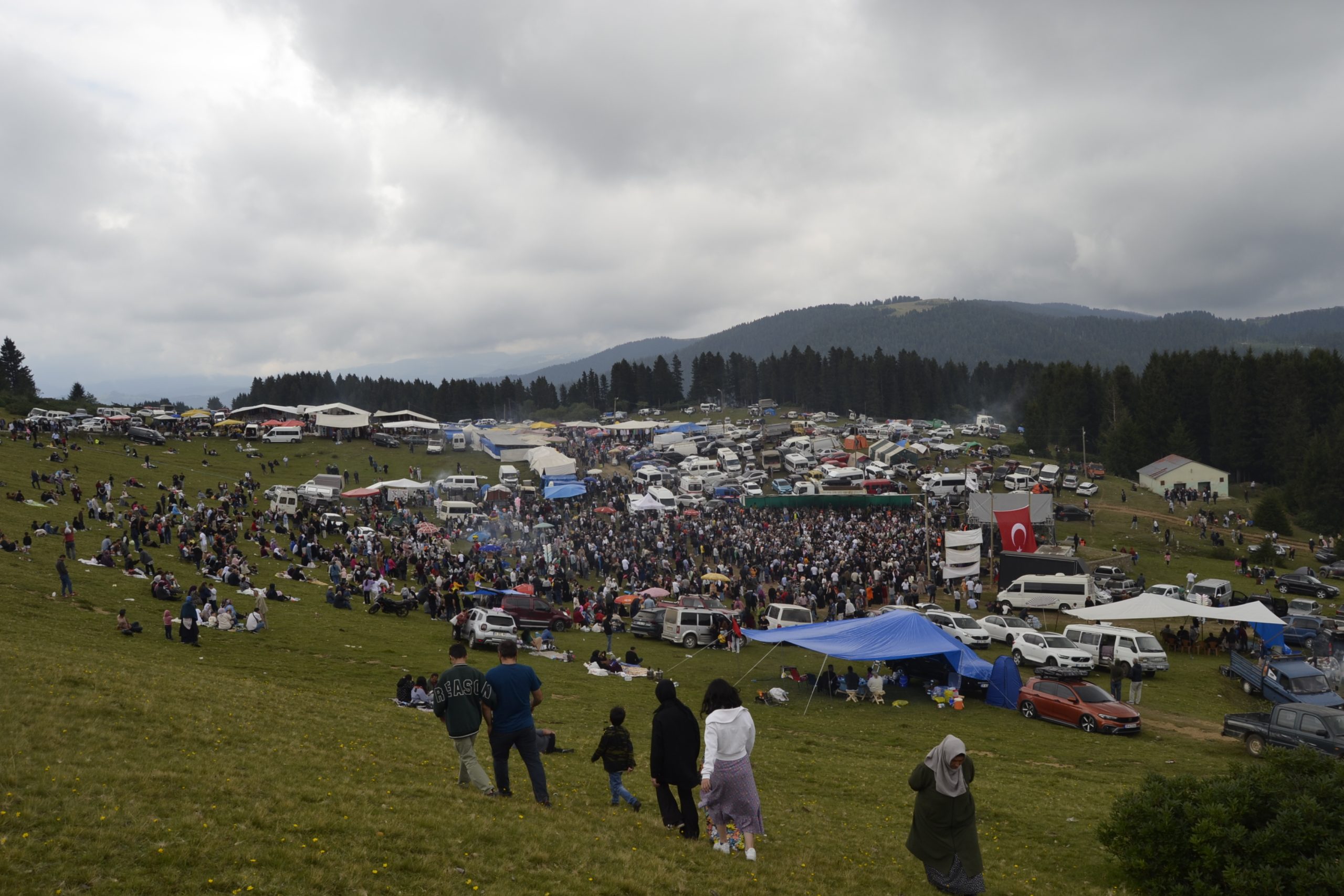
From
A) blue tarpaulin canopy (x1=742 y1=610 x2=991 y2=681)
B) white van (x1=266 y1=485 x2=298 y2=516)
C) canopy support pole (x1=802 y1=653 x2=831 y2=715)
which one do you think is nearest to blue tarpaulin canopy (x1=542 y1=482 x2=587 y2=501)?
white van (x1=266 y1=485 x2=298 y2=516)

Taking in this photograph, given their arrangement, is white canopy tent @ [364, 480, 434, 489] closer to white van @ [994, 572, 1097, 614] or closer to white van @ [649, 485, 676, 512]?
white van @ [649, 485, 676, 512]

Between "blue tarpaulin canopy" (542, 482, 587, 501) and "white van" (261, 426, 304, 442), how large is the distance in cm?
2942

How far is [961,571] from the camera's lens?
116 ft

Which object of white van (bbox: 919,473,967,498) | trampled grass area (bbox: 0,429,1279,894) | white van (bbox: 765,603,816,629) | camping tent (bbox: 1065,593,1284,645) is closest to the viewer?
trampled grass area (bbox: 0,429,1279,894)

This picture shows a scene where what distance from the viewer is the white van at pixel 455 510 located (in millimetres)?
46375

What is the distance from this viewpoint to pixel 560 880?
679cm

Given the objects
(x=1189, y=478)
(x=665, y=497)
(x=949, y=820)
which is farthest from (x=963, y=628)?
(x=1189, y=478)

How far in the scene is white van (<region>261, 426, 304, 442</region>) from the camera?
68312mm

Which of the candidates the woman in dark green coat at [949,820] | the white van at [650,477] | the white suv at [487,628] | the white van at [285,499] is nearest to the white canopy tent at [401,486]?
the white van at [285,499]

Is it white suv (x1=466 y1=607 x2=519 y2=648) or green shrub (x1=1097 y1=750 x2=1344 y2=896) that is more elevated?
green shrub (x1=1097 y1=750 x2=1344 y2=896)

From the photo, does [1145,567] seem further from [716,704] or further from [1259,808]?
[716,704]

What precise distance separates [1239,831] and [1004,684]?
41.7 ft

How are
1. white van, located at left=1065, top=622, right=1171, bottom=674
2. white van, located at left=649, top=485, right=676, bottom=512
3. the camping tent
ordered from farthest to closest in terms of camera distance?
1. white van, located at left=649, top=485, right=676, bottom=512
2. the camping tent
3. white van, located at left=1065, top=622, right=1171, bottom=674

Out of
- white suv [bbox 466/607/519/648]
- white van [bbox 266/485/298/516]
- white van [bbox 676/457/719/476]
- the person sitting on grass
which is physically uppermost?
white van [bbox 676/457/719/476]
